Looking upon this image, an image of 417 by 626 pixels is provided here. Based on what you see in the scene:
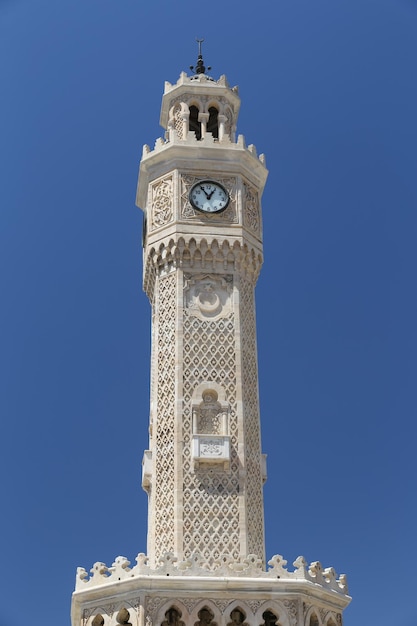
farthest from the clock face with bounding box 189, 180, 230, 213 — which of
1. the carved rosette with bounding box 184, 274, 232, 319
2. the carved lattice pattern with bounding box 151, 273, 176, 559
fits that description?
the carved lattice pattern with bounding box 151, 273, 176, 559

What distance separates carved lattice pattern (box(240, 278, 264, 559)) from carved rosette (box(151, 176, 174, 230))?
2.36 metres

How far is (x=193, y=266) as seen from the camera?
2523 centimetres

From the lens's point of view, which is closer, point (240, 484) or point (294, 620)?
point (294, 620)

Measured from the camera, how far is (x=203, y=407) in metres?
23.7

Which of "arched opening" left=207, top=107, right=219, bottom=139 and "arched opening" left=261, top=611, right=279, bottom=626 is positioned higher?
"arched opening" left=207, top=107, right=219, bottom=139

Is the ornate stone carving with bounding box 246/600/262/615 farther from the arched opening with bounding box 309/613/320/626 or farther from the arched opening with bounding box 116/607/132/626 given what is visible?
the arched opening with bounding box 116/607/132/626

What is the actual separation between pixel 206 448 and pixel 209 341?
8.53 ft

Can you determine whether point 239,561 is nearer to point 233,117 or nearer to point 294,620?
point 294,620

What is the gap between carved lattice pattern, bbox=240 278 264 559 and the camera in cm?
2281

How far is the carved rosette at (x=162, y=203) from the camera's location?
25875mm

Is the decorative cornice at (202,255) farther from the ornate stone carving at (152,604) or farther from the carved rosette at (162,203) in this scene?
the ornate stone carving at (152,604)

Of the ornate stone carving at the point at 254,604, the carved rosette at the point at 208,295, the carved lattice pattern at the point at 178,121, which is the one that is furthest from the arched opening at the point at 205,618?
the carved lattice pattern at the point at 178,121

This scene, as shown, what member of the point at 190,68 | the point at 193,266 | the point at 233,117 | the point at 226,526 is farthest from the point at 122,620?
the point at 190,68

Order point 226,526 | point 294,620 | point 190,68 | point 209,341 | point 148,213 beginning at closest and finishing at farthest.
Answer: point 294,620, point 226,526, point 209,341, point 148,213, point 190,68
